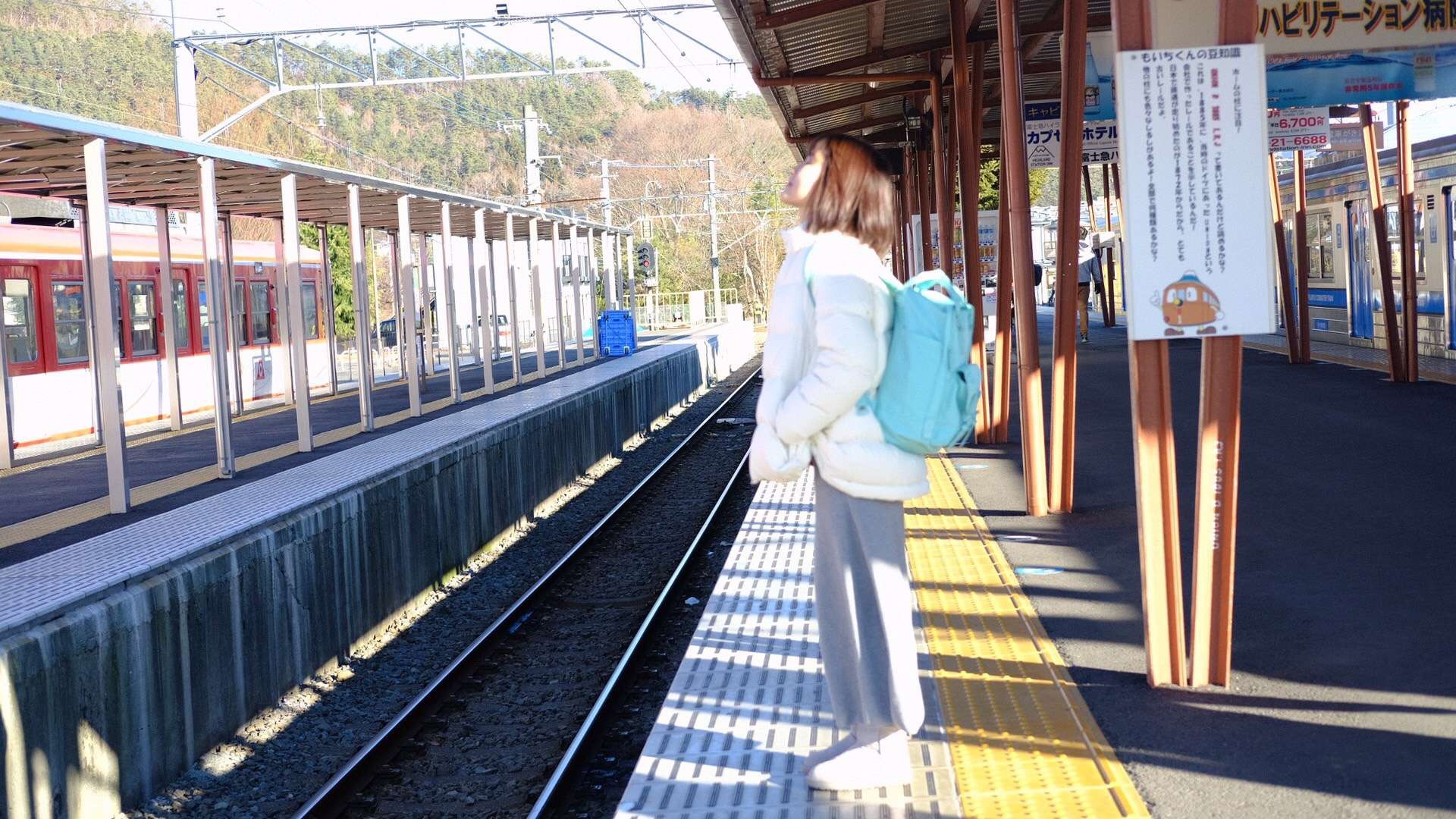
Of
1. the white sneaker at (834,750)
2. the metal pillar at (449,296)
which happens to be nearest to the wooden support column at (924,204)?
the metal pillar at (449,296)

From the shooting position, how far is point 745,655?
6.29 meters

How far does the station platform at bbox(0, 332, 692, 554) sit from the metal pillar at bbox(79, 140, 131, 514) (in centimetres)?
27

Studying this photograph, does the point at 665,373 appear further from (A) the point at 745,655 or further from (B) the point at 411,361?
(A) the point at 745,655

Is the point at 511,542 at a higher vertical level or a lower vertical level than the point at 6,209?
lower

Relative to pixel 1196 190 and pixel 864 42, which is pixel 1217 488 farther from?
pixel 864 42

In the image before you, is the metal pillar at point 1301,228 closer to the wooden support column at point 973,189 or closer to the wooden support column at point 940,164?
the wooden support column at point 940,164

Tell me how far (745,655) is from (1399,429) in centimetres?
852

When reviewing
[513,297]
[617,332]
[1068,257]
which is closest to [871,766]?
[1068,257]

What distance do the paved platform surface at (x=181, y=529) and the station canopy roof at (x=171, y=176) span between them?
2347 mm

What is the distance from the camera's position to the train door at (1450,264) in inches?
713

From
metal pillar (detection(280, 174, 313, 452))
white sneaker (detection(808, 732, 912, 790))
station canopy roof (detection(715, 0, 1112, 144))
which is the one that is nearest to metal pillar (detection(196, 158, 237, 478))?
metal pillar (detection(280, 174, 313, 452))

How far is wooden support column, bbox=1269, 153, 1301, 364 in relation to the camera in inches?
768

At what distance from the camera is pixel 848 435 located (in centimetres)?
395

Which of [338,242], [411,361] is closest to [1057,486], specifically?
[411,361]
